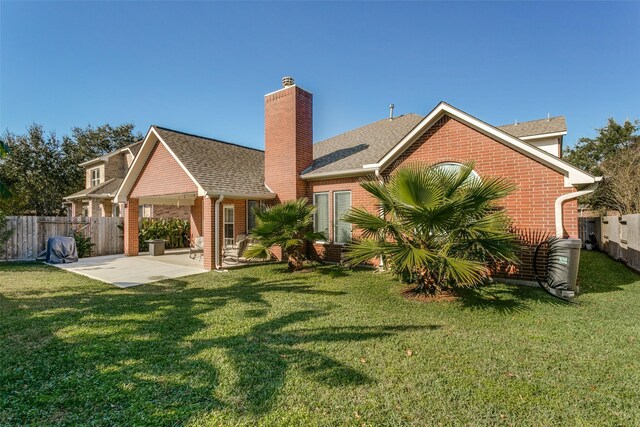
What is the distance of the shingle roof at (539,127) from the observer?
14.4 m

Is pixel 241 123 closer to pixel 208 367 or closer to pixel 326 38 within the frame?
pixel 326 38

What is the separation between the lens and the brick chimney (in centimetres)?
1296

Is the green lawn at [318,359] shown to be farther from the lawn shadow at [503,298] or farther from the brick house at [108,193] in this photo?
the brick house at [108,193]

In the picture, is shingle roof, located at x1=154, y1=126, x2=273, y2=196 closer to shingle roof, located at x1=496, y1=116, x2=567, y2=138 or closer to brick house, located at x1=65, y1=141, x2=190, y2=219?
brick house, located at x1=65, y1=141, x2=190, y2=219

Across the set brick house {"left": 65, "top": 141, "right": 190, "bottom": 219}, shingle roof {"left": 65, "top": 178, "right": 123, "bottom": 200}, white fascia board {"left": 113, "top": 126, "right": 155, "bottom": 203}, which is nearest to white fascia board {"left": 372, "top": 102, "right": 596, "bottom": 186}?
white fascia board {"left": 113, "top": 126, "right": 155, "bottom": 203}

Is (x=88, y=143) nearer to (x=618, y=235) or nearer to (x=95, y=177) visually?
(x=95, y=177)

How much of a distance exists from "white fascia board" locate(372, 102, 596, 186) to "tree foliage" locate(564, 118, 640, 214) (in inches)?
505

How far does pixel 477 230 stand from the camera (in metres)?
6.68

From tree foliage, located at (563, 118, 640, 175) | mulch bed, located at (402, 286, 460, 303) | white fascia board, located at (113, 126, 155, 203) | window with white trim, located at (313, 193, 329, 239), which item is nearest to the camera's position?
mulch bed, located at (402, 286, 460, 303)

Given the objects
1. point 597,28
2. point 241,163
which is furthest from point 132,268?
point 597,28

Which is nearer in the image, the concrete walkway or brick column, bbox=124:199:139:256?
the concrete walkway

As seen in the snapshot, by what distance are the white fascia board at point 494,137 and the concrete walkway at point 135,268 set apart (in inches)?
308

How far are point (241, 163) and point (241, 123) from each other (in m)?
4.33

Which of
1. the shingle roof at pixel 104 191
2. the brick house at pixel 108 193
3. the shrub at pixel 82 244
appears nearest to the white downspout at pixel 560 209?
the brick house at pixel 108 193
